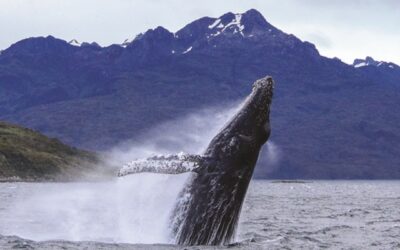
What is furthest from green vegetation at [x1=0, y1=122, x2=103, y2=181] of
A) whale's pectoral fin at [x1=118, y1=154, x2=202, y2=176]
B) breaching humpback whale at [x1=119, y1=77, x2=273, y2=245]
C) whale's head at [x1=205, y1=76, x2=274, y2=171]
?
whale's pectoral fin at [x1=118, y1=154, x2=202, y2=176]

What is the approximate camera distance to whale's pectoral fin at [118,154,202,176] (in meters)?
14.7

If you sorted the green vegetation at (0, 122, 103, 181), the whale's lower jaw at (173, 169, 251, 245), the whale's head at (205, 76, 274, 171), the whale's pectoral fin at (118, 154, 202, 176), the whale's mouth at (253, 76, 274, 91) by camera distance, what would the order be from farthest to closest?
the green vegetation at (0, 122, 103, 181)
the whale's mouth at (253, 76, 274, 91)
the whale's head at (205, 76, 274, 171)
the whale's lower jaw at (173, 169, 251, 245)
the whale's pectoral fin at (118, 154, 202, 176)

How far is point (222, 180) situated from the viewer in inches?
617

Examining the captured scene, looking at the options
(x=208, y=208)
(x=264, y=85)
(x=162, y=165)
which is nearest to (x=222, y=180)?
(x=208, y=208)

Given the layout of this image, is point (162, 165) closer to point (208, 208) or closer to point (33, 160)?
point (208, 208)

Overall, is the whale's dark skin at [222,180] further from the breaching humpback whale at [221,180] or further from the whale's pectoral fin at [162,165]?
the whale's pectoral fin at [162,165]

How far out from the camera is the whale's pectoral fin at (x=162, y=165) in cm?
1467

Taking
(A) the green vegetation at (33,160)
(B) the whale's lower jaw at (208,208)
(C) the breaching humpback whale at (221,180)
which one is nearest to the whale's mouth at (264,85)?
(C) the breaching humpback whale at (221,180)

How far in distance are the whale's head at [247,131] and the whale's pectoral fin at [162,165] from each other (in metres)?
1.04

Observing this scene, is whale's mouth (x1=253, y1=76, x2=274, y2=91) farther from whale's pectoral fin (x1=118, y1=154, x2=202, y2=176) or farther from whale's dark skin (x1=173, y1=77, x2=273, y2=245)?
whale's pectoral fin (x1=118, y1=154, x2=202, y2=176)

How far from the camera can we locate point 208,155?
15859 mm

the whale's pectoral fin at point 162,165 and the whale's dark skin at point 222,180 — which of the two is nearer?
the whale's pectoral fin at point 162,165

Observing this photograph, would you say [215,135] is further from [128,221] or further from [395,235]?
[395,235]

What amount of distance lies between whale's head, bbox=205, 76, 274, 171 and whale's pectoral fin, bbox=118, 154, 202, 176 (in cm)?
104
